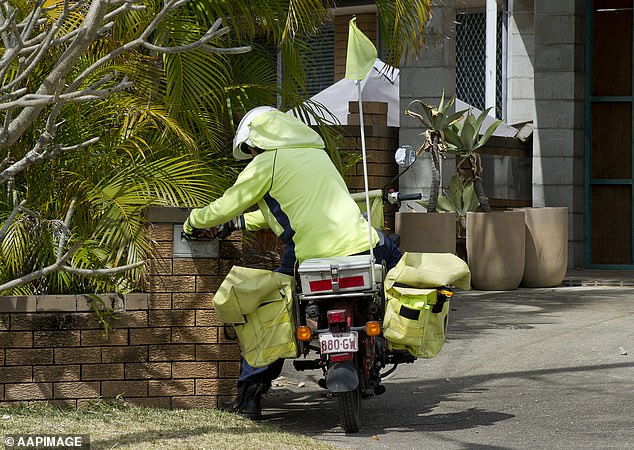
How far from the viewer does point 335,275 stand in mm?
6574

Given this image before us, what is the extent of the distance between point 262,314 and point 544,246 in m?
7.18

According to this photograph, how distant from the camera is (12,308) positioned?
739 cm

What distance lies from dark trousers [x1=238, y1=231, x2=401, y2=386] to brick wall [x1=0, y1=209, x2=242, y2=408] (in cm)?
37

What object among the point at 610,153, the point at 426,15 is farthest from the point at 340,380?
the point at 610,153

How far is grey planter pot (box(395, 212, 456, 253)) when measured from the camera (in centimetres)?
1295

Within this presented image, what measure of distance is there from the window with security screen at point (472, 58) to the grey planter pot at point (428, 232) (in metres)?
7.10

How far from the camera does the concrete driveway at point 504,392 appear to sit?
673 centimetres

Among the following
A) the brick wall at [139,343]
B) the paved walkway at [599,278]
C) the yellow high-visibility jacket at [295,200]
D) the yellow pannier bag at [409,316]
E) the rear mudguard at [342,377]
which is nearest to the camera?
the rear mudguard at [342,377]

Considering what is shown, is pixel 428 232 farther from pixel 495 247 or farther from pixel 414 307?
pixel 414 307

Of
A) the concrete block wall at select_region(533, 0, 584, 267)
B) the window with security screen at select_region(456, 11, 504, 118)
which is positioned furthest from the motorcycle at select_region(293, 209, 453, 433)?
the window with security screen at select_region(456, 11, 504, 118)

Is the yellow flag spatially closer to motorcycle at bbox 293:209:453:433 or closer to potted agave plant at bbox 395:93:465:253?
motorcycle at bbox 293:209:453:433

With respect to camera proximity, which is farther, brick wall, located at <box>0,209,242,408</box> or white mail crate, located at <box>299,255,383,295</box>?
brick wall, located at <box>0,209,242,408</box>

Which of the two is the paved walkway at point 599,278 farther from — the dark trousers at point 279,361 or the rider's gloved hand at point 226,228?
the rider's gloved hand at point 226,228

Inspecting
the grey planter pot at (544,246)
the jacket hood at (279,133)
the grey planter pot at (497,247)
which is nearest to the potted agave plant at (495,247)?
the grey planter pot at (497,247)
